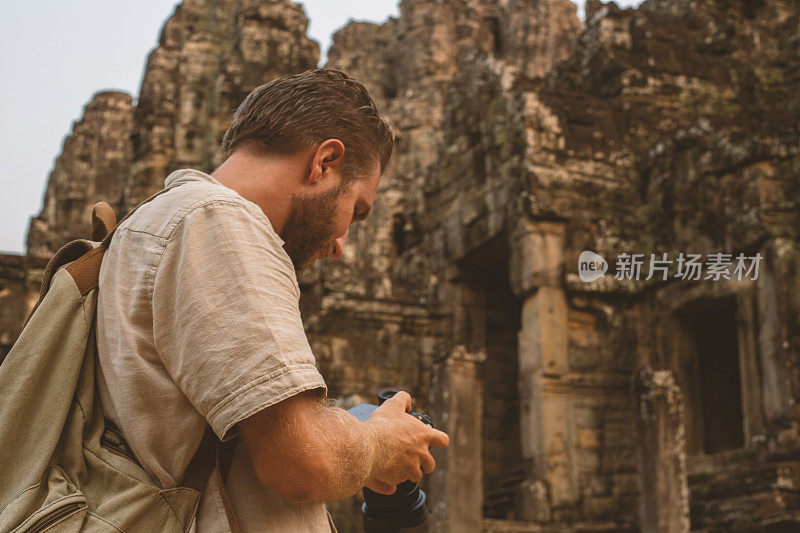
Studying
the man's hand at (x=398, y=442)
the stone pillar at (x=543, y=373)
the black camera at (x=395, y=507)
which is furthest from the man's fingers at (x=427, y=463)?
the stone pillar at (x=543, y=373)

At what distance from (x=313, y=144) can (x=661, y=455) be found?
704cm

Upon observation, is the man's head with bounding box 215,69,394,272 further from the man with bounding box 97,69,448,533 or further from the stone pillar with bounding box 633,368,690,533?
the stone pillar with bounding box 633,368,690,533

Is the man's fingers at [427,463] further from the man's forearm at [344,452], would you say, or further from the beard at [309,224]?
the beard at [309,224]

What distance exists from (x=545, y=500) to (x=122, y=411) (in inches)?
358

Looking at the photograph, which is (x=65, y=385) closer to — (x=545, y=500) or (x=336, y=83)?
(x=336, y=83)

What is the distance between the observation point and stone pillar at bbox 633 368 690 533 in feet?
25.7

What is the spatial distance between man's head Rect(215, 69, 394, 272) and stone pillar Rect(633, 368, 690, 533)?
6854mm

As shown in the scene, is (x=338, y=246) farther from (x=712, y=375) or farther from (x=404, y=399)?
(x=712, y=375)

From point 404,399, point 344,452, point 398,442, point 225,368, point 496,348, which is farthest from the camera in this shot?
point 496,348

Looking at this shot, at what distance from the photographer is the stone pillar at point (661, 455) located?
7824 mm

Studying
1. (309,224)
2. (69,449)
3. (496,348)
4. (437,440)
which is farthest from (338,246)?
(496,348)

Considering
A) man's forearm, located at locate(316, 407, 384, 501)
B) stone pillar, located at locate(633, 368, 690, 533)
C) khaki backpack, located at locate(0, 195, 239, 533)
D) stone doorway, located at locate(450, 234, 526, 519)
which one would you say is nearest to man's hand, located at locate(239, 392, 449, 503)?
man's forearm, located at locate(316, 407, 384, 501)

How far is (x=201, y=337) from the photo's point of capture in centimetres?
137

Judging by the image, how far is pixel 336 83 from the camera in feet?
5.74
